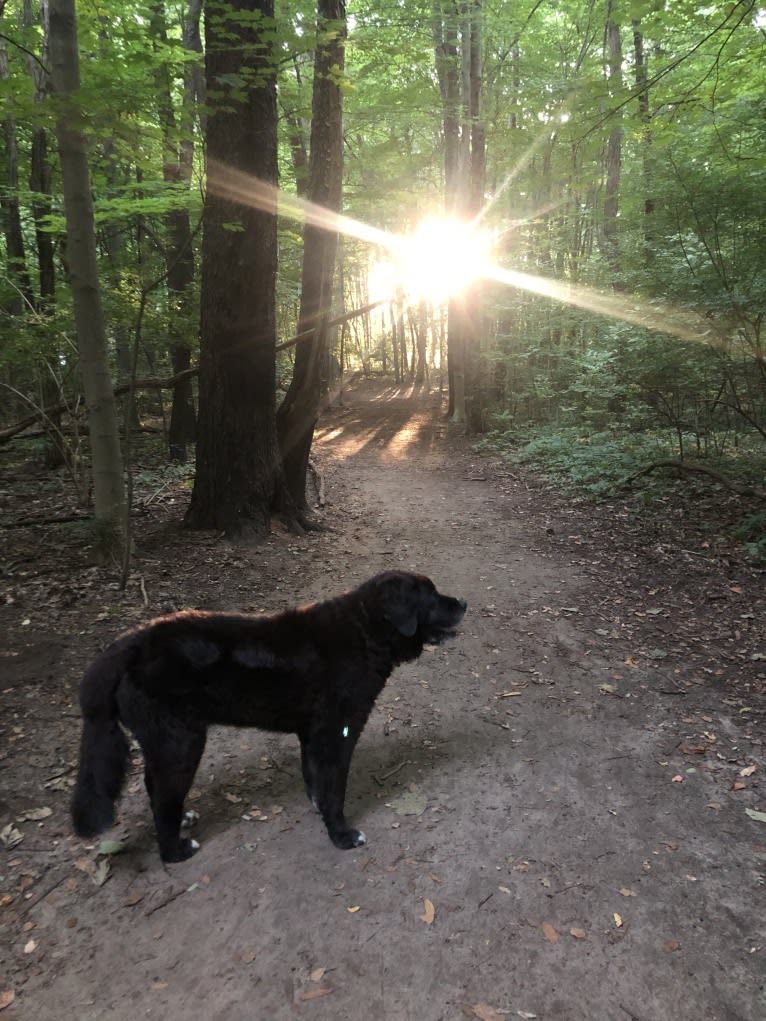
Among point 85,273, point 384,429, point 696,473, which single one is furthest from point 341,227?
point 384,429

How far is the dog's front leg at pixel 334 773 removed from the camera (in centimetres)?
321

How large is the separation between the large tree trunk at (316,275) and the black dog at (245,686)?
530 cm

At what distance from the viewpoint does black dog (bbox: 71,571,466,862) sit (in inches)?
112

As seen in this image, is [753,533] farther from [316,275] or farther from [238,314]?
[316,275]

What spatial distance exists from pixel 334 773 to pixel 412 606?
41.3 inches

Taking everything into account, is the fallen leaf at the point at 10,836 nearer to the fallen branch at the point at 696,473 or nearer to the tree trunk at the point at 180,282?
the tree trunk at the point at 180,282

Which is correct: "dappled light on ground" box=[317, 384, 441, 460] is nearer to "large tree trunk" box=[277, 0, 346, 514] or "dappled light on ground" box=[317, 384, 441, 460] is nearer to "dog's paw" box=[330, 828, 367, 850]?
"large tree trunk" box=[277, 0, 346, 514]

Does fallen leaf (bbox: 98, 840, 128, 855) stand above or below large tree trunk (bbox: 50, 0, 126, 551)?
below

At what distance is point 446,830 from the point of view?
337 cm

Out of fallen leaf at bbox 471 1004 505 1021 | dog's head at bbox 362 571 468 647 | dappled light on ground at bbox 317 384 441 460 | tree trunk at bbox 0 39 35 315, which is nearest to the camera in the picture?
fallen leaf at bbox 471 1004 505 1021

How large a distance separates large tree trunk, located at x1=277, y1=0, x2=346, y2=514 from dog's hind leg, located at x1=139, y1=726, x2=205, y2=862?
5654 millimetres

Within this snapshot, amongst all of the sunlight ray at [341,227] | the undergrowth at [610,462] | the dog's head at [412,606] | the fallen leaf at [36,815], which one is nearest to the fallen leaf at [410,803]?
the dog's head at [412,606]

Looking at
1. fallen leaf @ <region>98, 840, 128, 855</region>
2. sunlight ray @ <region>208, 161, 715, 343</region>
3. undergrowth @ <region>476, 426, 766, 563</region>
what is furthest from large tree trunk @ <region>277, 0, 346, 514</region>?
fallen leaf @ <region>98, 840, 128, 855</region>

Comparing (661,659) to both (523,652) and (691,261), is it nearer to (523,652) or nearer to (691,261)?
(523,652)
